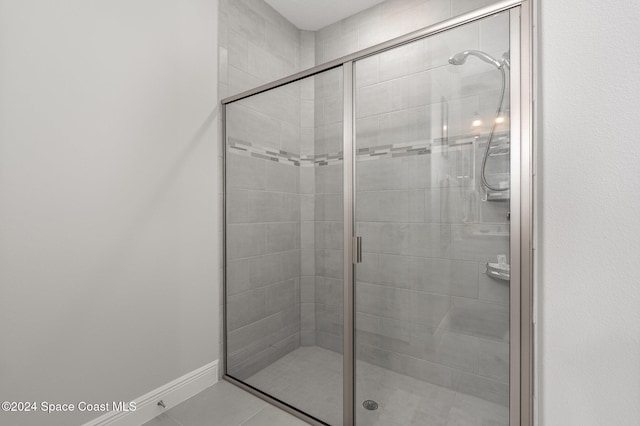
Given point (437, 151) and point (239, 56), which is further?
point (239, 56)

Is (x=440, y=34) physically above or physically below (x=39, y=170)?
above

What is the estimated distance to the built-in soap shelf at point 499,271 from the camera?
3.19 ft

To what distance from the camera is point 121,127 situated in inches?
51.9

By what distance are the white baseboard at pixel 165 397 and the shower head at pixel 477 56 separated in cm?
190

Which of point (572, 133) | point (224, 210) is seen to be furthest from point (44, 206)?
point (572, 133)

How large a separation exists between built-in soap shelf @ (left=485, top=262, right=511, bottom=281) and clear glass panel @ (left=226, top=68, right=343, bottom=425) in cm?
58

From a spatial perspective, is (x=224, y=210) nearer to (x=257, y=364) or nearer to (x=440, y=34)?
(x=257, y=364)

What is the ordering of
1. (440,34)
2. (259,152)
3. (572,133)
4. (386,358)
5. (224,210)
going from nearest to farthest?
(572,133)
(440,34)
(386,358)
(259,152)
(224,210)

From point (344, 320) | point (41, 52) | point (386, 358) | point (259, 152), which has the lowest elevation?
point (386, 358)

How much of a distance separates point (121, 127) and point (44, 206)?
436mm

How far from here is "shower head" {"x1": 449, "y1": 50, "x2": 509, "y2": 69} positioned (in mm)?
979

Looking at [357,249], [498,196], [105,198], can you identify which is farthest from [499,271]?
[105,198]

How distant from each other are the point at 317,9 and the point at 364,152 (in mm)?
1397

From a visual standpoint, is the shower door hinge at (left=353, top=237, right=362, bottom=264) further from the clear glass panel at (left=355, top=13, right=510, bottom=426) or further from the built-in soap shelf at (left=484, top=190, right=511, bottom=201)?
the built-in soap shelf at (left=484, top=190, right=511, bottom=201)
